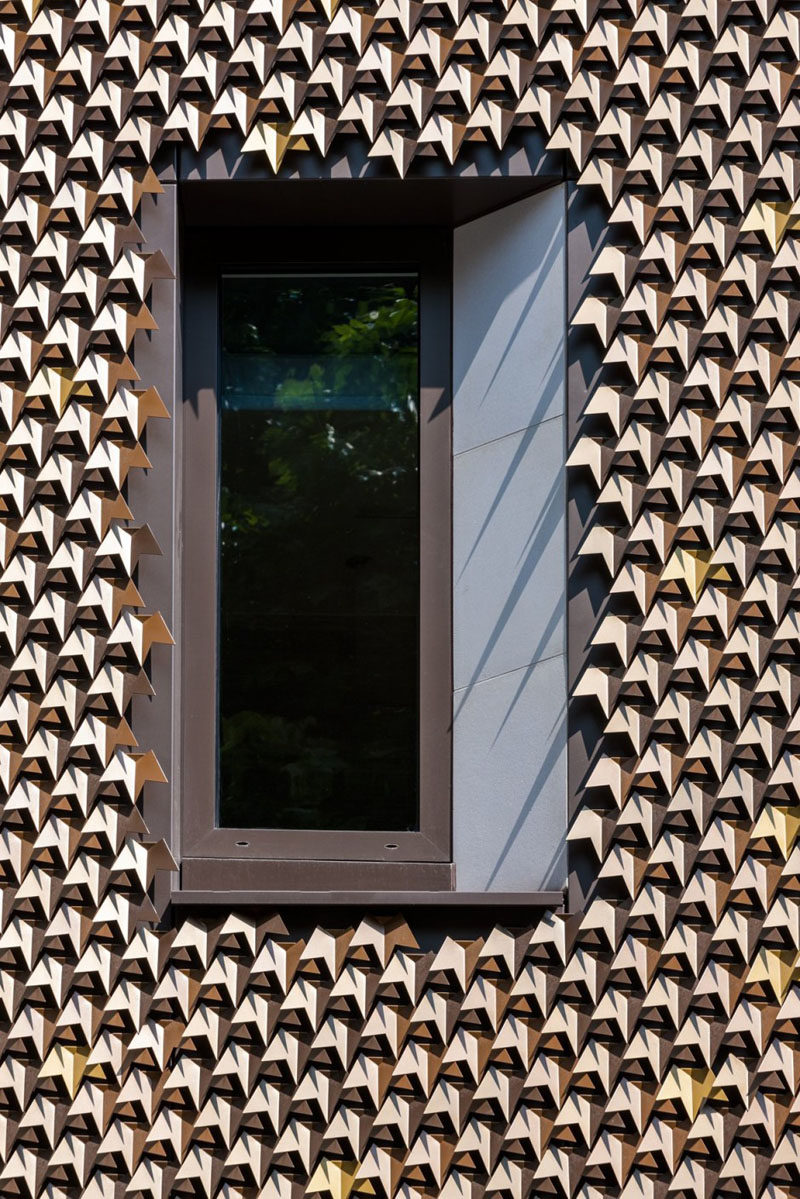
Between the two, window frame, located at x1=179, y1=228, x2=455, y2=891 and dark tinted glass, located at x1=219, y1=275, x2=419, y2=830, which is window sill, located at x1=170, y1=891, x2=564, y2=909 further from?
dark tinted glass, located at x1=219, y1=275, x2=419, y2=830

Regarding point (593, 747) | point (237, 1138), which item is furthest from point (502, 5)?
point (237, 1138)

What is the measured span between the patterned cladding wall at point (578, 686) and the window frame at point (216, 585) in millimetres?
203

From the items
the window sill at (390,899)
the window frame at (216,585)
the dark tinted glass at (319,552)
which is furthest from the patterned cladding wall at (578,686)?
the dark tinted glass at (319,552)

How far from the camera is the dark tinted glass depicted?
325 centimetres

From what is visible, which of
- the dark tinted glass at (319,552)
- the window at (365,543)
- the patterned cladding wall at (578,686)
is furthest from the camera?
the dark tinted glass at (319,552)

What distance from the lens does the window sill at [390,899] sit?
2.98 meters

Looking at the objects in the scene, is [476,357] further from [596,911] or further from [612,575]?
[596,911]

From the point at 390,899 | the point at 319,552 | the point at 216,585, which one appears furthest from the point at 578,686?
the point at 216,585

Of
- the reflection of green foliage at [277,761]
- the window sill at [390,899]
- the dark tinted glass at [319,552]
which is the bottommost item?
the window sill at [390,899]

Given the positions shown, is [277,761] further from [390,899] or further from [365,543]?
[365,543]

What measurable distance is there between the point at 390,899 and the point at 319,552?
91 centimetres

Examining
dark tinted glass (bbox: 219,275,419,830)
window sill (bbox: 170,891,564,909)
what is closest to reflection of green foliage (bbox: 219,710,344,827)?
dark tinted glass (bbox: 219,275,419,830)

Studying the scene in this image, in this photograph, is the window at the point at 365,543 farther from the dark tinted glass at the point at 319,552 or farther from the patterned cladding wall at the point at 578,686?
the patterned cladding wall at the point at 578,686

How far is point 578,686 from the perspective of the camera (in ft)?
9.91
